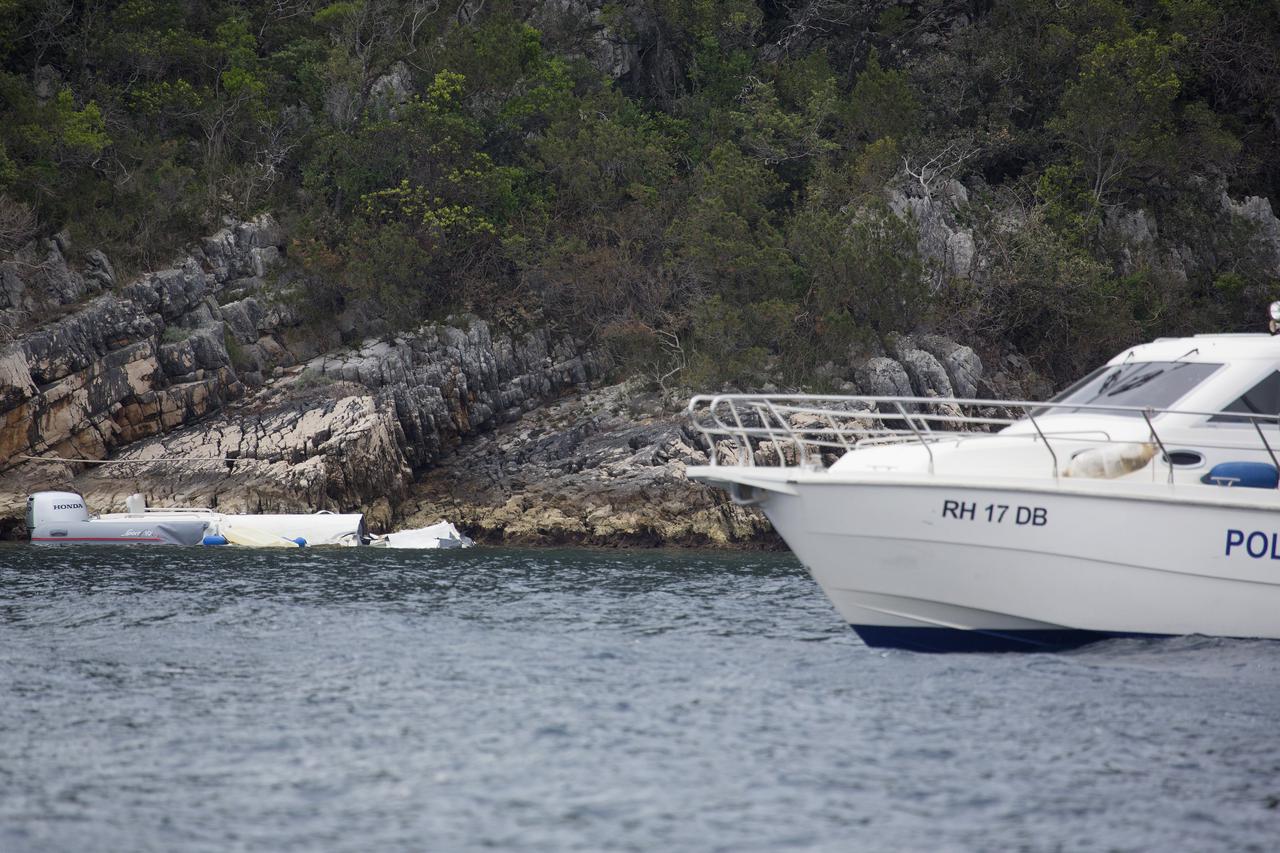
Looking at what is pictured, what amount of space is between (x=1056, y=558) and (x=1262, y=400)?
316 cm

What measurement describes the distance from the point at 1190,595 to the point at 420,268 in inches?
1004

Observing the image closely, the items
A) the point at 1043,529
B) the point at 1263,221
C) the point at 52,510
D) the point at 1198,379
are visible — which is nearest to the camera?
the point at 1043,529

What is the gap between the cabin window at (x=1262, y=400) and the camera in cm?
1316

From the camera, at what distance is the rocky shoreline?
28.7 meters

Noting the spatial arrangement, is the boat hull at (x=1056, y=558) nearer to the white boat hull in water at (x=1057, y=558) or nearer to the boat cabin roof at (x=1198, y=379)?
the white boat hull in water at (x=1057, y=558)

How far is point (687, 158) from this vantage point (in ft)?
125

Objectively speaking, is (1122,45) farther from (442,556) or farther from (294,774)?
(294,774)

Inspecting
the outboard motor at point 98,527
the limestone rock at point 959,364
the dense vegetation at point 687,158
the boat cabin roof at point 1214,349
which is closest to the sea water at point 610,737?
the boat cabin roof at point 1214,349

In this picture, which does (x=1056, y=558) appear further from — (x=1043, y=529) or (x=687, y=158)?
(x=687, y=158)

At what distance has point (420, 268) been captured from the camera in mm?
34281

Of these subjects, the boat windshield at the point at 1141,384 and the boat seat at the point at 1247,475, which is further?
the boat windshield at the point at 1141,384

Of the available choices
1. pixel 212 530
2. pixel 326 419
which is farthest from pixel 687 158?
pixel 212 530

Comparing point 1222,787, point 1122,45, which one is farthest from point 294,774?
point 1122,45

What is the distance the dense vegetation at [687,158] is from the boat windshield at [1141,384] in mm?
16648
